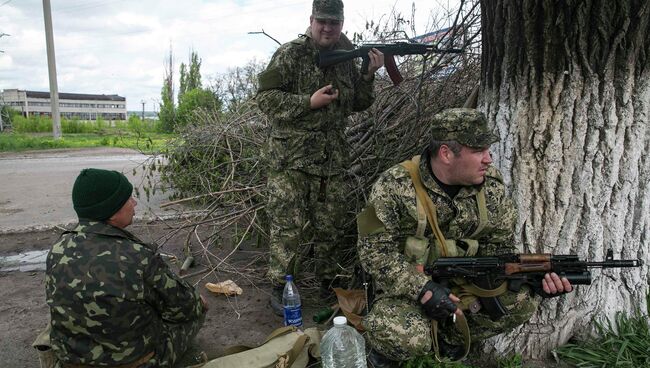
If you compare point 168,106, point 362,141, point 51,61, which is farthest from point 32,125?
point 362,141

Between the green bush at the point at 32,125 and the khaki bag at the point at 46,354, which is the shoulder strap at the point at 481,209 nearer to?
the khaki bag at the point at 46,354

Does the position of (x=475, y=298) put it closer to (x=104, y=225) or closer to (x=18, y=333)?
(x=104, y=225)

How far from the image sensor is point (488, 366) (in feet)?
8.77

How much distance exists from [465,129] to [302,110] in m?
1.29

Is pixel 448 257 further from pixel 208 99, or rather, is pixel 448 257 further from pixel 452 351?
pixel 208 99

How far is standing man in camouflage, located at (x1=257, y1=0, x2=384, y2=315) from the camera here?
334 cm

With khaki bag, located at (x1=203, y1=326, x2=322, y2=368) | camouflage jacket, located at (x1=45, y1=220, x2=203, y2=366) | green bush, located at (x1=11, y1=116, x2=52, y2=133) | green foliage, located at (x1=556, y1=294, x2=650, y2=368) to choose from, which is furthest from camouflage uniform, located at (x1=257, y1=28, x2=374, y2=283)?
green bush, located at (x1=11, y1=116, x2=52, y2=133)

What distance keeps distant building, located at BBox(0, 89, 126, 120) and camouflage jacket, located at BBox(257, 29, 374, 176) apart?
53.1m

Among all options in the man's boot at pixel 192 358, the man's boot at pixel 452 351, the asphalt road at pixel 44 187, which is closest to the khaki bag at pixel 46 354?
the man's boot at pixel 192 358

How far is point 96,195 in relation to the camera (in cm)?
221

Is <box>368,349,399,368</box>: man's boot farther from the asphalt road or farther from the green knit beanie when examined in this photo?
the asphalt road

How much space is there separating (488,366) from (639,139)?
57.1 inches

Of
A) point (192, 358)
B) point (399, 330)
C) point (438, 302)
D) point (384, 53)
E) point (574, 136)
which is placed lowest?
point (192, 358)

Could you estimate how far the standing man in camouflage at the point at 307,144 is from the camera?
11.0 feet
